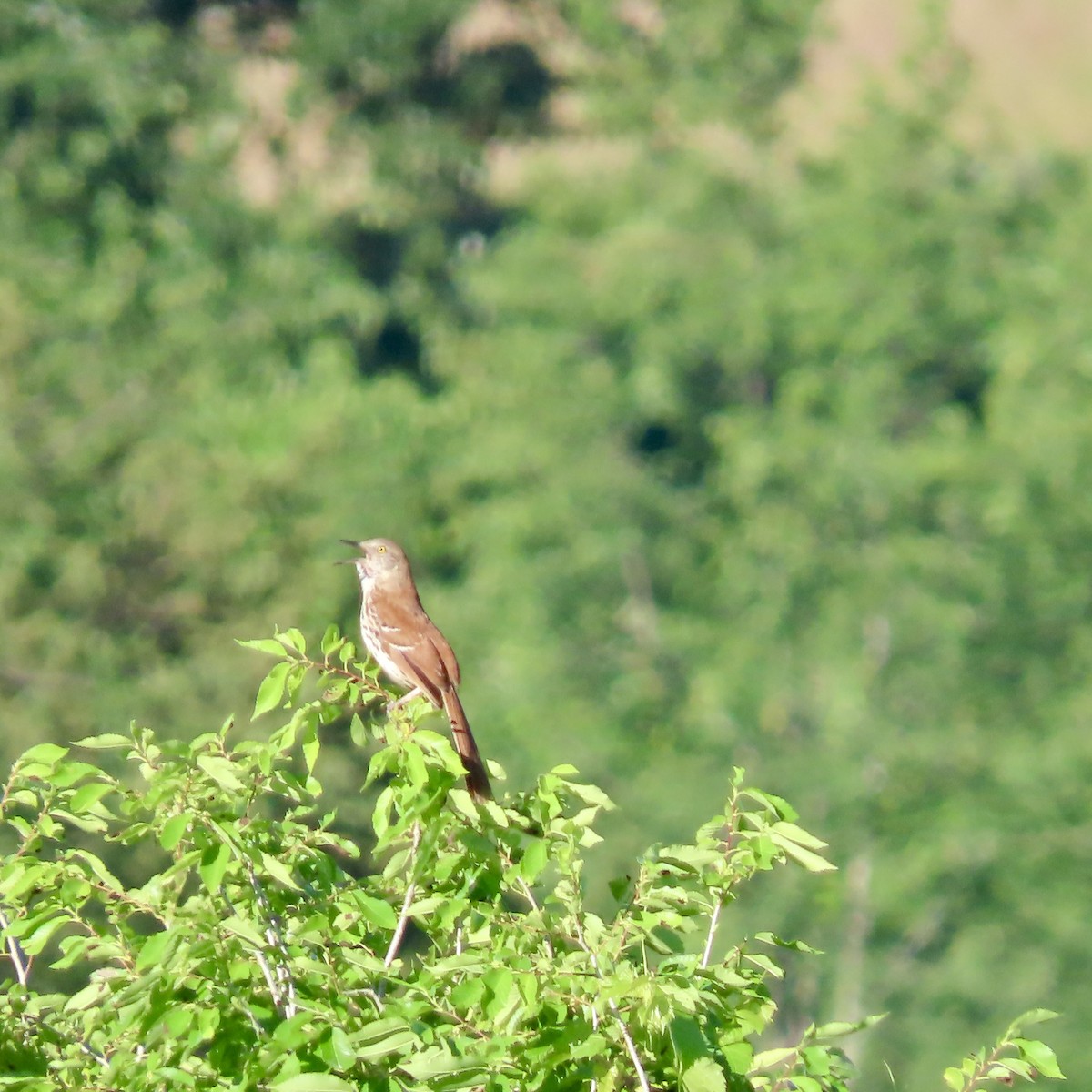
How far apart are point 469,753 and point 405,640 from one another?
2.06 meters

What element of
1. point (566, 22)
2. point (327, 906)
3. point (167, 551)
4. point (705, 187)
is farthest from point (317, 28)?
point (327, 906)

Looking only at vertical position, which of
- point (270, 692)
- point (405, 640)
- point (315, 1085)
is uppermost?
point (405, 640)

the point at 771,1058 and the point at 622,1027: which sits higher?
the point at 771,1058

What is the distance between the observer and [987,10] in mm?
51750

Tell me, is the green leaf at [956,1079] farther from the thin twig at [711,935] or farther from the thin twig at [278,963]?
the thin twig at [278,963]

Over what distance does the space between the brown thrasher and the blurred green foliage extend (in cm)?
1327

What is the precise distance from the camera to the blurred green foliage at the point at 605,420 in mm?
25234

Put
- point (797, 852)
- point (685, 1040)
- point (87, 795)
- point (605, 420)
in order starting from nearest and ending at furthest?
point (685, 1040)
point (87, 795)
point (797, 852)
point (605, 420)

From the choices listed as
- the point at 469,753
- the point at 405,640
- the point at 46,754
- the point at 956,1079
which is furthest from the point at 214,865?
the point at 405,640

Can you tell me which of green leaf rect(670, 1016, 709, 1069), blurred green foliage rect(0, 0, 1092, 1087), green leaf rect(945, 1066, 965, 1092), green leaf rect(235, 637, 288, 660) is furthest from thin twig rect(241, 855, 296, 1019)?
blurred green foliage rect(0, 0, 1092, 1087)

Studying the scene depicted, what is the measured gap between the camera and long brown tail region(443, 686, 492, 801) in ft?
16.0

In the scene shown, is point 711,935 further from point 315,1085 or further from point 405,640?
point 405,640

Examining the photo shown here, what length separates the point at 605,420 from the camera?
32844 mm

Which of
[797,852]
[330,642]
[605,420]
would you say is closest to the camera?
[797,852]
